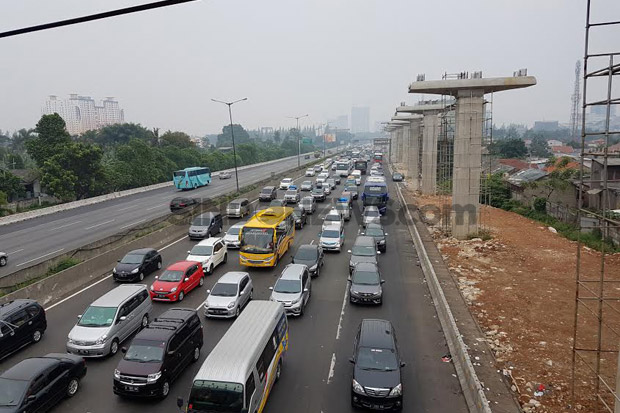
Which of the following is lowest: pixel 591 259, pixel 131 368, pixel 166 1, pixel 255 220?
pixel 591 259

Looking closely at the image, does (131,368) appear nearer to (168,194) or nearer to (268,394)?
(268,394)

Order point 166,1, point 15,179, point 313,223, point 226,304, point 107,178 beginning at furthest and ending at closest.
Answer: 1. point 107,178
2. point 15,179
3. point 313,223
4. point 226,304
5. point 166,1

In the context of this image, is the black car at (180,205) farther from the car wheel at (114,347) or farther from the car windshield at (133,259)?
the car wheel at (114,347)

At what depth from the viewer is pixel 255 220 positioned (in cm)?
2258

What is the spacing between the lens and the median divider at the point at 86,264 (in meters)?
17.3

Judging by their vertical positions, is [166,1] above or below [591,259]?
above

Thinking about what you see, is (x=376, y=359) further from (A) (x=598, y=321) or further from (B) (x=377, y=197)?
(B) (x=377, y=197)

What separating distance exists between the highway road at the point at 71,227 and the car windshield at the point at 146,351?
14.0 meters

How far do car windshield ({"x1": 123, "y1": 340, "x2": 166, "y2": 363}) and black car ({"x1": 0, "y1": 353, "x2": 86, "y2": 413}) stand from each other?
4.83ft

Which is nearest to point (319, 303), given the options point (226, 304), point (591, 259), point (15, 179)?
point (226, 304)

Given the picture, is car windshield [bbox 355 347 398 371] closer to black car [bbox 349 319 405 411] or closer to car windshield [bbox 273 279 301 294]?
black car [bbox 349 319 405 411]

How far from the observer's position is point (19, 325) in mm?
13406

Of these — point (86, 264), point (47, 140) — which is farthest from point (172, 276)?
point (47, 140)

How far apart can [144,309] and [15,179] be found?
41.8 m
